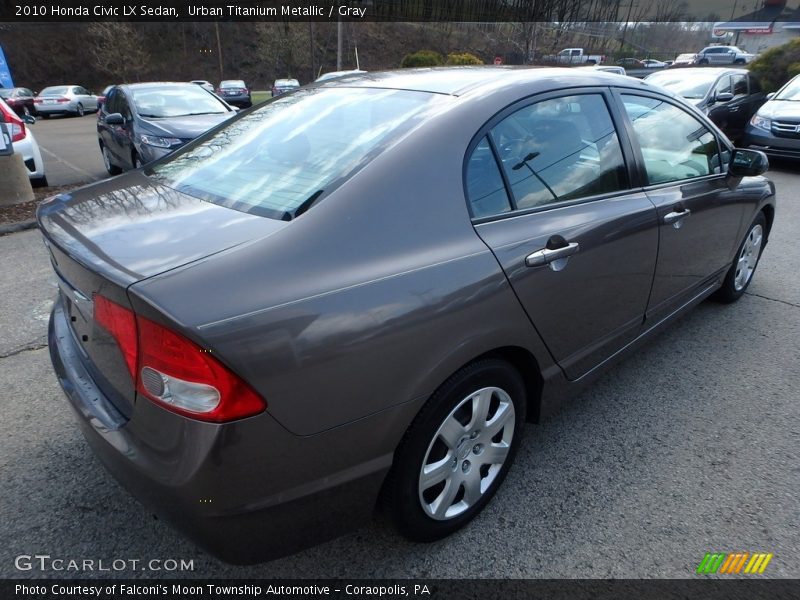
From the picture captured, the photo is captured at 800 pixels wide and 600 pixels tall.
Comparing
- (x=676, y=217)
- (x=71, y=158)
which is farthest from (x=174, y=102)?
(x=676, y=217)

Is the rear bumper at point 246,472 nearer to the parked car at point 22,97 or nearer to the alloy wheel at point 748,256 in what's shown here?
the alloy wheel at point 748,256

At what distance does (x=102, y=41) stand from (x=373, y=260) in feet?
176

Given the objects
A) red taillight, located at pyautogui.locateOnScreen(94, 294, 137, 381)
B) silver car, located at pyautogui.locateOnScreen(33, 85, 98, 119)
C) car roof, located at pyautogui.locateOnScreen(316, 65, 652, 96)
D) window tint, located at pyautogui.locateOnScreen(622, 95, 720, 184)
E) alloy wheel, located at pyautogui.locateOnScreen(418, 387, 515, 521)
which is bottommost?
silver car, located at pyautogui.locateOnScreen(33, 85, 98, 119)

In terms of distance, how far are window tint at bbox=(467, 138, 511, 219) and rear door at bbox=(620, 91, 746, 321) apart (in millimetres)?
1045

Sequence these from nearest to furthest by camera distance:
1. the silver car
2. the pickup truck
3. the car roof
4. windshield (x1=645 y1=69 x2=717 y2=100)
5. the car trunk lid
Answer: the car trunk lid → the car roof → windshield (x1=645 y1=69 x2=717 y2=100) → the silver car → the pickup truck

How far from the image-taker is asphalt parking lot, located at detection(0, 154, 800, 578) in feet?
6.34

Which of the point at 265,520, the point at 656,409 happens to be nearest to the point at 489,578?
the point at 265,520

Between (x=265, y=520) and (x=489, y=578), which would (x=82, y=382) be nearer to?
(x=265, y=520)

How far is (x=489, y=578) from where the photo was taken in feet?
6.15

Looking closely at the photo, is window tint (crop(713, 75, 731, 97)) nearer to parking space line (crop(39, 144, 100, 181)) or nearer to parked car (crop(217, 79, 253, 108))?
parking space line (crop(39, 144, 100, 181))

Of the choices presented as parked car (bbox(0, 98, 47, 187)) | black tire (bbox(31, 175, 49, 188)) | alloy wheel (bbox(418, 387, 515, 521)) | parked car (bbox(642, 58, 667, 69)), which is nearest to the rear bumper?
alloy wheel (bbox(418, 387, 515, 521))

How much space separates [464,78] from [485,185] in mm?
642

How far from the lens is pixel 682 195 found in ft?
9.30

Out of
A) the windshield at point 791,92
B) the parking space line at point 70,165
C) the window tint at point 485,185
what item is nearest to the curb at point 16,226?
the parking space line at point 70,165
